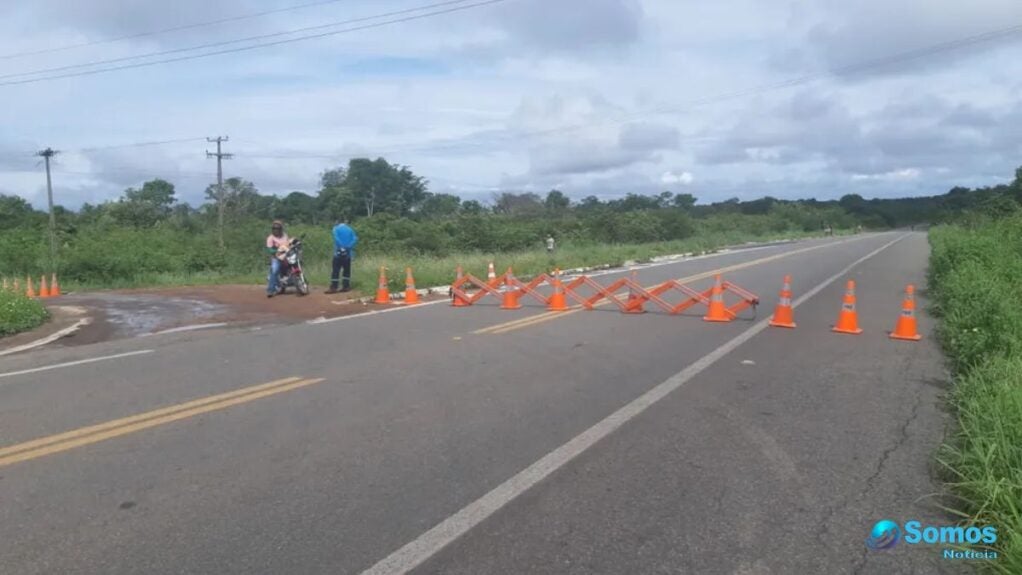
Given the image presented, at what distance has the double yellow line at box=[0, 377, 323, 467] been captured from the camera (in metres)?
5.71

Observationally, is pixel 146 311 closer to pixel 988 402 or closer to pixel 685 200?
pixel 988 402

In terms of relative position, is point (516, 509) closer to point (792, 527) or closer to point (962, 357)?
point (792, 527)

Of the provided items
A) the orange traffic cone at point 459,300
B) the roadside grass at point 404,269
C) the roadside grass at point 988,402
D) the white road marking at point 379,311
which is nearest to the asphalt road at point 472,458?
the roadside grass at point 988,402

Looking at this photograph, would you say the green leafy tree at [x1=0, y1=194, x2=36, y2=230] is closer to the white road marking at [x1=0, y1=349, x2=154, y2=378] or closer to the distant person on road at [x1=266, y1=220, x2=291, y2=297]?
the distant person on road at [x1=266, y1=220, x2=291, y2=297]

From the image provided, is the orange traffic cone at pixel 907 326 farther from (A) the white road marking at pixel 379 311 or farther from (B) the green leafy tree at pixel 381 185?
(B) the green leafy tree at pixel 381 185

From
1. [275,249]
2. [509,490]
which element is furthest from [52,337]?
[509,490]

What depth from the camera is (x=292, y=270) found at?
1709cm

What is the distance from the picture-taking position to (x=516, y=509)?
15.0ft

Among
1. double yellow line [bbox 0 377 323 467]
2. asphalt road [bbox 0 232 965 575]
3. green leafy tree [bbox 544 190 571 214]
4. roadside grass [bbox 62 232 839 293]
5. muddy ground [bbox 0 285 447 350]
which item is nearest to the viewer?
asphalt road [bbox 0 232 965 575]

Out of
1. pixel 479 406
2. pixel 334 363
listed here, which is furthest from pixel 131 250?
pixel 479 406

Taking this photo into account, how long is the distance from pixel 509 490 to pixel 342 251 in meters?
13.3

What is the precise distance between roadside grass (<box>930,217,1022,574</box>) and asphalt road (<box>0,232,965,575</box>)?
0.80ft

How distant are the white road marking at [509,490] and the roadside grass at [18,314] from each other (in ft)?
34.4

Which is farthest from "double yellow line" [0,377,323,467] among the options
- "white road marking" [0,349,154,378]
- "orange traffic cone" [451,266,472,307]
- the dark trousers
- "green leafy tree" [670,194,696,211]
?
"green leafy tree" [670,194,696,211]
